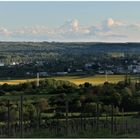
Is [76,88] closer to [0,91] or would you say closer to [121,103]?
[0,91]

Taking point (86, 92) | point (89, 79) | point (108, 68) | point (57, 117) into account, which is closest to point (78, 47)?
point (108, 68)

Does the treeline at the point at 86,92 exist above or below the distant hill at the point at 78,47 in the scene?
below

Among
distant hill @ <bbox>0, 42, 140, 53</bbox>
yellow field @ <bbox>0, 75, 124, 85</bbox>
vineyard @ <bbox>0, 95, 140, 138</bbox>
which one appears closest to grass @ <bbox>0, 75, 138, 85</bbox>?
yellow field @ <bbox>0, 75, 124, 85</bbox>

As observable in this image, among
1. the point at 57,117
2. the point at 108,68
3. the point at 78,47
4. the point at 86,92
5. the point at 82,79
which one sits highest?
the point at 78,47

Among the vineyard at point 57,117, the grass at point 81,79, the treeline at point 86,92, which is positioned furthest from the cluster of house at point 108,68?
the vineyard at point 57,117

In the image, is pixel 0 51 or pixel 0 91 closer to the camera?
pixel 0 91

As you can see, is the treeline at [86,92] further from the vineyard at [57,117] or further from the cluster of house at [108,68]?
the cluster of house at [108,68]

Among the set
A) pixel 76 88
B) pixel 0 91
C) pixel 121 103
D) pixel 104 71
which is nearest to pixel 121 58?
pixel 104 71

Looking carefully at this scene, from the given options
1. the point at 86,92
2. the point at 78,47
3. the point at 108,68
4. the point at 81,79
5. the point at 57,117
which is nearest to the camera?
the point at 57,117

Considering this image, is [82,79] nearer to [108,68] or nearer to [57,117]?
[108,68]

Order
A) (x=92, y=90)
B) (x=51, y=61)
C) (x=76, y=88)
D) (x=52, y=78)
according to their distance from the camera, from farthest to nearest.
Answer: (x=51, y=61)
(x=52, y=78)
(x=76, y=88)
(x=92, y=90)

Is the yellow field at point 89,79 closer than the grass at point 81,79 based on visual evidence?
No
